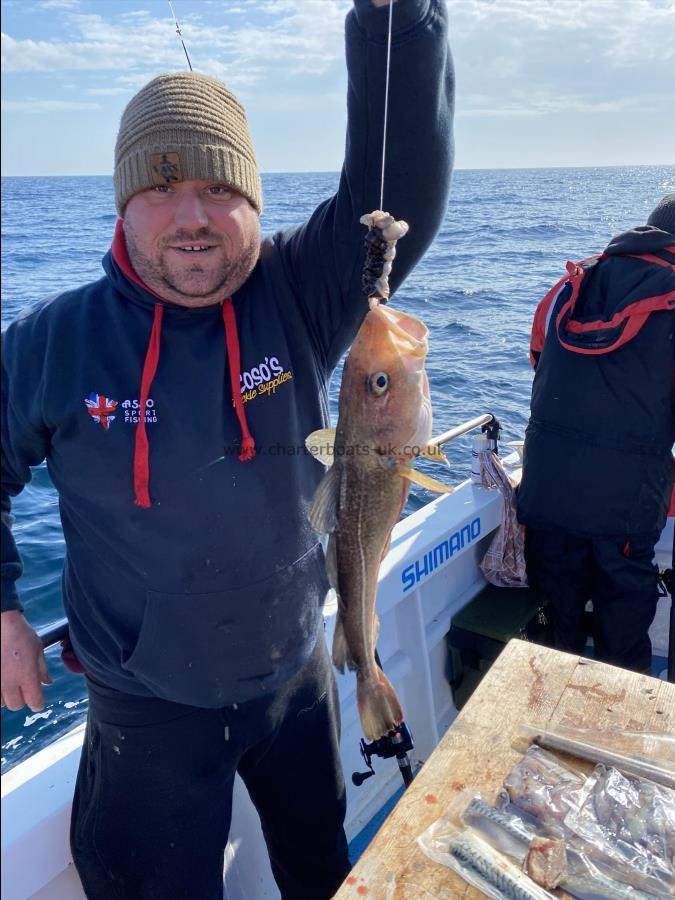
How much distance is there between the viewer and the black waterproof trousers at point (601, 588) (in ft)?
14.9

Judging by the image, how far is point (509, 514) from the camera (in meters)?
5.03

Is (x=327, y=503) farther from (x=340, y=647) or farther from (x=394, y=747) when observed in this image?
(x=394, y=747)

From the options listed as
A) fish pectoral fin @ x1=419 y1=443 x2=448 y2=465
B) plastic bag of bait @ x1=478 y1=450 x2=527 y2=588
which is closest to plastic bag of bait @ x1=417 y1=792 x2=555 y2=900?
fish pectoral fin @ x1=419 y1=443 x2=448 y2=465

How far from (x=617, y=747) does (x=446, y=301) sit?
18.9 metres

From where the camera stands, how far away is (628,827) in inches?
87.6

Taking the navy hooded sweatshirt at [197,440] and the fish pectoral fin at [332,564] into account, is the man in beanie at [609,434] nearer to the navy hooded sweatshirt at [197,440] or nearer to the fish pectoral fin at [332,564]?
the navy hooded sweatshirt at [197,440]

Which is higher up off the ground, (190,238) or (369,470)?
(190,238)

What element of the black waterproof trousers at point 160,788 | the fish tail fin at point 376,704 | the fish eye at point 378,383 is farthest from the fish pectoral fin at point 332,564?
the black waterproof trousers at point 160,788

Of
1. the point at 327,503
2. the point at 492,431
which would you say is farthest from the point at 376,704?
the point at 492,431

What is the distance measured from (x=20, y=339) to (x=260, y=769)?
6.13 feet

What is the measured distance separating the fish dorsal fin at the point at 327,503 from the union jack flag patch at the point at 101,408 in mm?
740

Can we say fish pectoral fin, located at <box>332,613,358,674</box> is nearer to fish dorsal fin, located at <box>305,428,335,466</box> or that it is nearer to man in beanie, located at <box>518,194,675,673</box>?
fish dorsal fin, located at <box>305,428,335,466</box>

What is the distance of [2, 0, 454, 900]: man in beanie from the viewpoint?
91.0 inches

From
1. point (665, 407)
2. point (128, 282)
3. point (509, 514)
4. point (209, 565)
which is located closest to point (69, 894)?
point (209, 565)
